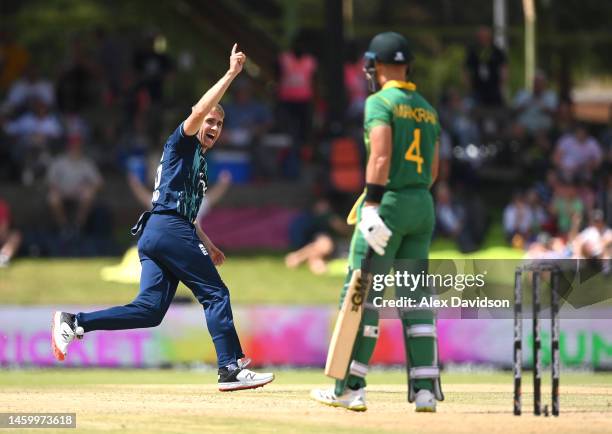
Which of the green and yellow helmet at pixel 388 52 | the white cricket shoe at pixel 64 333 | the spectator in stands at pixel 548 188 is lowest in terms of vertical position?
the white cricket shoe at pixel 64 333

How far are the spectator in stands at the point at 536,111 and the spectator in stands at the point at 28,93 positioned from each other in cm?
728

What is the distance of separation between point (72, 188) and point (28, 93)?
2.69 m

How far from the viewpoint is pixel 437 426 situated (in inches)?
393

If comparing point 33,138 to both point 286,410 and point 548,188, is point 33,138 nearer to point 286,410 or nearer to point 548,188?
point 548,188

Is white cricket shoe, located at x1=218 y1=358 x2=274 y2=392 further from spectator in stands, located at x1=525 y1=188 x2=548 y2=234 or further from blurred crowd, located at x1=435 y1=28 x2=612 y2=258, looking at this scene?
spectator in stands, located at x1=525 y1=188 x2=548 y2=234

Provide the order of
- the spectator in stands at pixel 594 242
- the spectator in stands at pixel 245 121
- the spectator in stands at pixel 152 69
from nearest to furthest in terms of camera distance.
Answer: the spectator in stands at pixel 594 242 → the spectator in stands at pixel 245 121 → the spectator in stands at pixel 152 69

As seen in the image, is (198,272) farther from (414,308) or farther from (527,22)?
(527,22)

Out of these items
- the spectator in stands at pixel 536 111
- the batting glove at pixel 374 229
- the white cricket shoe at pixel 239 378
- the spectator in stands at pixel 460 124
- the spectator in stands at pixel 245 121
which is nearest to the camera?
the batting glove at pixel 374 229

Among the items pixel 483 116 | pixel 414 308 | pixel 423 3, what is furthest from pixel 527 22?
pixel 414 308

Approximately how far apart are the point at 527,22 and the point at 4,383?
18.3 meters

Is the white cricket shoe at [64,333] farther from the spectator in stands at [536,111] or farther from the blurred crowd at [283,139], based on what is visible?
the spectator in stands at [536,111]

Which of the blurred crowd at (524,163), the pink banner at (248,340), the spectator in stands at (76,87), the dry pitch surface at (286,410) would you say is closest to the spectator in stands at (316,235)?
the blurred crowd at (524,163)

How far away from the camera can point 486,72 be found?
994 inches

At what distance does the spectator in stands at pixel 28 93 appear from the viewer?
24266 mm
